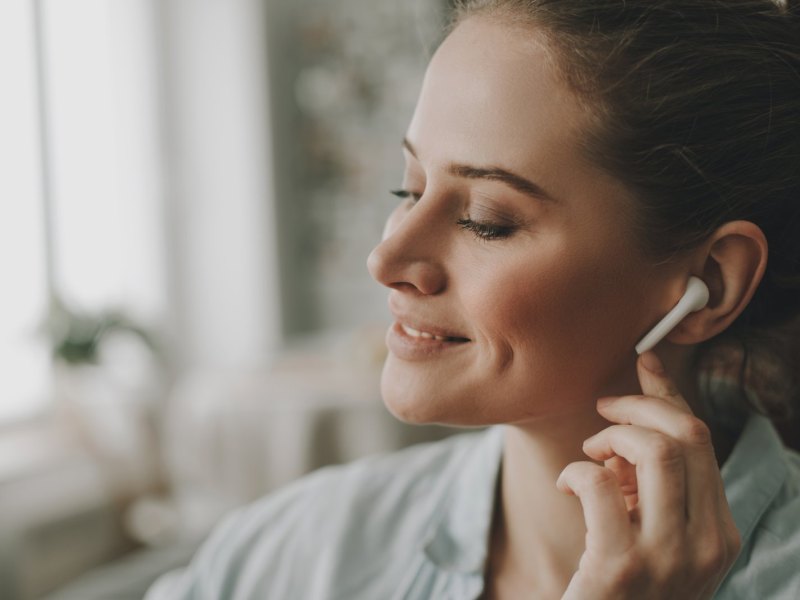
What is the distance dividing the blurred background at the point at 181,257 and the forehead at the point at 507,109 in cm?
181

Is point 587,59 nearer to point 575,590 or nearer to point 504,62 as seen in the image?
point 504,62

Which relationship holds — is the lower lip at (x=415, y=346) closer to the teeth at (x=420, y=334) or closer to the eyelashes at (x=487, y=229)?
the teeth at (x=420, y=334)

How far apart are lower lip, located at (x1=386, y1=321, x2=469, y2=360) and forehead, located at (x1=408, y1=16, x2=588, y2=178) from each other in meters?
0.21

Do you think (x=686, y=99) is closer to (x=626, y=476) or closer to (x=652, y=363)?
(x=652, y=363)

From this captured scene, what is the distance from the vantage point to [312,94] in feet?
15.2

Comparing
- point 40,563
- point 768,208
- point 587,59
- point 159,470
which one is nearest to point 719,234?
point 768,208

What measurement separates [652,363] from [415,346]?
272 millimetres

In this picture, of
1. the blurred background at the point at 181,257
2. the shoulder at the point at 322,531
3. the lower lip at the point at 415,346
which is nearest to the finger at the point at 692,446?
the lower lip at the point at 415,346

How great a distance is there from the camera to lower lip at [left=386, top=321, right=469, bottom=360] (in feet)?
3.41

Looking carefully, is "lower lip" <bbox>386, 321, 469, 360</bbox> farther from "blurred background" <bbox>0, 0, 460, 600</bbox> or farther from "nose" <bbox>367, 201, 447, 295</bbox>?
"blurred background" <bbox>0, 0, 460, 600</bbox>

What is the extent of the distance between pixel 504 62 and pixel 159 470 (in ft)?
10.5

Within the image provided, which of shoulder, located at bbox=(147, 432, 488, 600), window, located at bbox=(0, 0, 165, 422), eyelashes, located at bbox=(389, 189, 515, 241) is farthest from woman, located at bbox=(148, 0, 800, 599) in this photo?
window, located at bbox=(0, 0, 165, 422)

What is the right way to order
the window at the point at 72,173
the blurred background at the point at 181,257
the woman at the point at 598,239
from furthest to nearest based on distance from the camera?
the window at the point at 72,173 → the blurred background at the point at 181,257 → the woman at the point at 598,239

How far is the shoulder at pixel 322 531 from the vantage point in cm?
120
